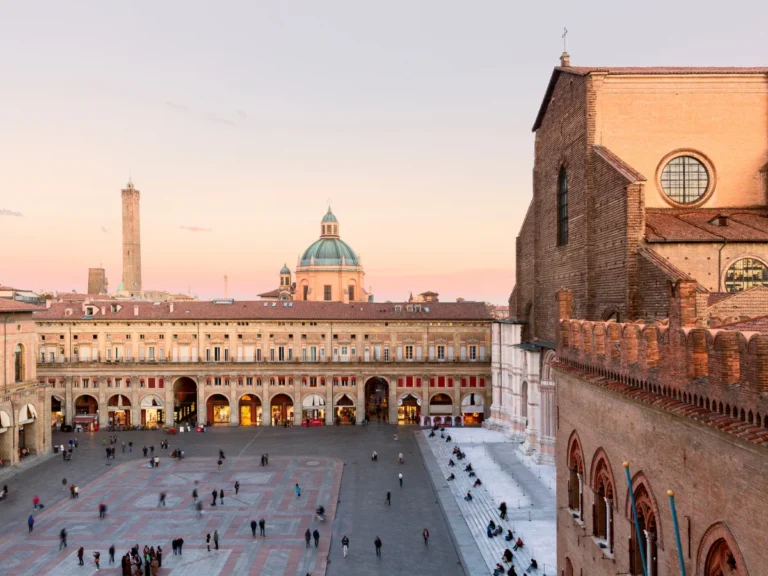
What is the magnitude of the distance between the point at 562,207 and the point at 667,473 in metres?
24.7

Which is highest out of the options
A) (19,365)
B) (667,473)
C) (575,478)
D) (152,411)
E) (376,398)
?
(667,473)

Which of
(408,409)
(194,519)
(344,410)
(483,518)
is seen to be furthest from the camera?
(344,410)

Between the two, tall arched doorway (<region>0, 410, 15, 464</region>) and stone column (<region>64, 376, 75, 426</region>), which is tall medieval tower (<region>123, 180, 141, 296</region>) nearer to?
stone column (<region>64, 376, 75, 426</region>)

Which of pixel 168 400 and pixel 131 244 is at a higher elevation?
pixel 131 244

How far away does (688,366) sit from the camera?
10.1 meters

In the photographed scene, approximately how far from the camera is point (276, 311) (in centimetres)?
6316

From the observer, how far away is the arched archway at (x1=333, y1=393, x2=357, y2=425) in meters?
61.8

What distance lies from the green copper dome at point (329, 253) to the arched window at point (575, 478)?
244 ft

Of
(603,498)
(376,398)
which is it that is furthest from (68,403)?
(603,498)

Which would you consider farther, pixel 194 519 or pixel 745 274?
pixel 194 519

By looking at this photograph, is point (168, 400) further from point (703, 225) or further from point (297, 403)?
point (703, 225)

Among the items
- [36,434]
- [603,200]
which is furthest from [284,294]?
[603,200]

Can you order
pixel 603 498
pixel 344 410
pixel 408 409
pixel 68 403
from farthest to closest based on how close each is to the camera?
pixel 344 410 < pixel 408 409 < pixel 68 403 < pixel 603 498

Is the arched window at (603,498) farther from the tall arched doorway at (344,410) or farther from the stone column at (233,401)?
the stone column at (233,401)
